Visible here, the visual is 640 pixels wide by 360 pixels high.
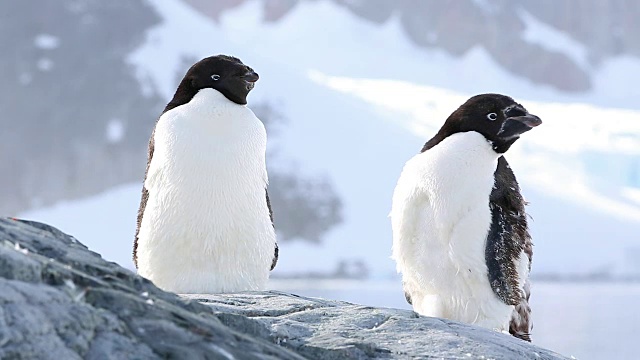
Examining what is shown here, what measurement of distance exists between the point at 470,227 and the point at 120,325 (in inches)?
85.7

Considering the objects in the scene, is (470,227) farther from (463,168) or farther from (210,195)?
(210,195)

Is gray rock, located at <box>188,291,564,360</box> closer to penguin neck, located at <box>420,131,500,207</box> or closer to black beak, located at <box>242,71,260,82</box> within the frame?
penguin neck, located at <box>420,131,500,207</box>

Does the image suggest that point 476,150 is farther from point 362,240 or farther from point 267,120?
point 267,120

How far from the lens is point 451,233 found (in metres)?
3.99

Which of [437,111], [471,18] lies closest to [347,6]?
[471,18]

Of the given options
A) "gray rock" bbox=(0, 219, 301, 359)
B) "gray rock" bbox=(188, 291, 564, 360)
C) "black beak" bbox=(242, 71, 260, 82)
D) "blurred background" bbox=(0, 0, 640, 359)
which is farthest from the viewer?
"blurred background" bbox=(0, 0, 640, 359)

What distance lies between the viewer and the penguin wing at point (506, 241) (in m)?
3.98

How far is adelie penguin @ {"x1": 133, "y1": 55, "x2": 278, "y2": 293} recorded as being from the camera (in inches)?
158

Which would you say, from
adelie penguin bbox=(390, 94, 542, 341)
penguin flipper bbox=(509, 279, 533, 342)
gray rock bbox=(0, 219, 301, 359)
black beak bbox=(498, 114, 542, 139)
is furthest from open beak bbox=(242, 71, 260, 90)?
gray rock bbox=(0, 219, 301, 359)

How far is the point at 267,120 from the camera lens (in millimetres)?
35562

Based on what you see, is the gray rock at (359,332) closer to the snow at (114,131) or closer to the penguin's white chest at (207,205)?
the penguin's white chest at (207,205)

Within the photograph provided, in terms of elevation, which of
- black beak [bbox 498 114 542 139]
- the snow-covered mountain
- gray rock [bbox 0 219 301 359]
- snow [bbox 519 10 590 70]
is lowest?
gray rock [bbox 0 219 301 359]

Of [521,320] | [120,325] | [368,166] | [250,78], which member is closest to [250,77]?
[250,78]

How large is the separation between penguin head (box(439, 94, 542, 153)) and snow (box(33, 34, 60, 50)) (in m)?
37.0
